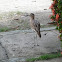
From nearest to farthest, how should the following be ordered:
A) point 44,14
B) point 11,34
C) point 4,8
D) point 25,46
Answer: point 25,46
point 11,34
point 44,14
point 4,8

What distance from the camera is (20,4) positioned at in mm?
9211

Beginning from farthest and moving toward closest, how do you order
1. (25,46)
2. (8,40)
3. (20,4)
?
(20,4) < (8,40) < (25,46)

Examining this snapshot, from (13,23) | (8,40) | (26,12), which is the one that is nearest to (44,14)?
(26,12)

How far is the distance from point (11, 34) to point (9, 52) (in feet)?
4.04

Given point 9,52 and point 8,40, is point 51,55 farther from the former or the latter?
point 8,40

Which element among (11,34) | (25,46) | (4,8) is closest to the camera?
(25,46)

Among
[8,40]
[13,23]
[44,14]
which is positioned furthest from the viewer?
[44,14]

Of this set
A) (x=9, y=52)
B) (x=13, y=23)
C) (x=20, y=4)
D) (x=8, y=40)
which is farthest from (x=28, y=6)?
(x=9, y=52)

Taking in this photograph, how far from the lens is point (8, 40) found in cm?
522

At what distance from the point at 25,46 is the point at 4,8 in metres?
3.90

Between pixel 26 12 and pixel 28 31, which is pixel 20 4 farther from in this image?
pixel 28 31

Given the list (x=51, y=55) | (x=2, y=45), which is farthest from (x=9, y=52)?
(x=51, y=55)

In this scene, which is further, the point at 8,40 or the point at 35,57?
the point at 8,40

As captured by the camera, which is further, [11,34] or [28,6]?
[28,6]
